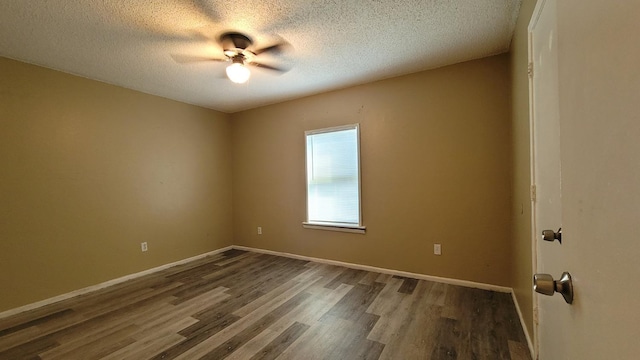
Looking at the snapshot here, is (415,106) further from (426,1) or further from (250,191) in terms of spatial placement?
(250,191)

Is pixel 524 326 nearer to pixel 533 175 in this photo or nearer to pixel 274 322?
pixel 533 175

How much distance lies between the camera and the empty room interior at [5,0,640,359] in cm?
194

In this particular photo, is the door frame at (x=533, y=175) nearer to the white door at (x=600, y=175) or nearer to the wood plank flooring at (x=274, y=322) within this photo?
the wood plank flooring at (x=274, y=322)

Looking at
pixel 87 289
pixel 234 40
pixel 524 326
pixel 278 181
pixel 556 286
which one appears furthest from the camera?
pixel 278 181

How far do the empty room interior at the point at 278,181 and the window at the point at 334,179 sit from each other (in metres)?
0.03

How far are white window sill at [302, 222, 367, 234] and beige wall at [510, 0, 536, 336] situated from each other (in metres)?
1.66

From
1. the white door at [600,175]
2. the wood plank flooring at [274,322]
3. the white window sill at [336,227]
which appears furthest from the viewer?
the white window sill at [336,227]

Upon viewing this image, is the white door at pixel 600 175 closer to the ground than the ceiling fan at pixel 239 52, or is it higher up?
closer to the ground

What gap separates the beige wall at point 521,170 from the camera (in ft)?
5.80

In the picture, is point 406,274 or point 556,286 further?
point 406,274

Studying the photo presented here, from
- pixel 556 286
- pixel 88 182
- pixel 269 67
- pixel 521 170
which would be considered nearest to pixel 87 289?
pixel 88 182

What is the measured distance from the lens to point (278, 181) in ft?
13.8

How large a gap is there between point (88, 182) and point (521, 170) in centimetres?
450

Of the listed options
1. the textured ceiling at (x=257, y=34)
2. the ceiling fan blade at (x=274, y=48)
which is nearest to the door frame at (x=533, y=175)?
the textured ceiling at (x=257, y=34)
